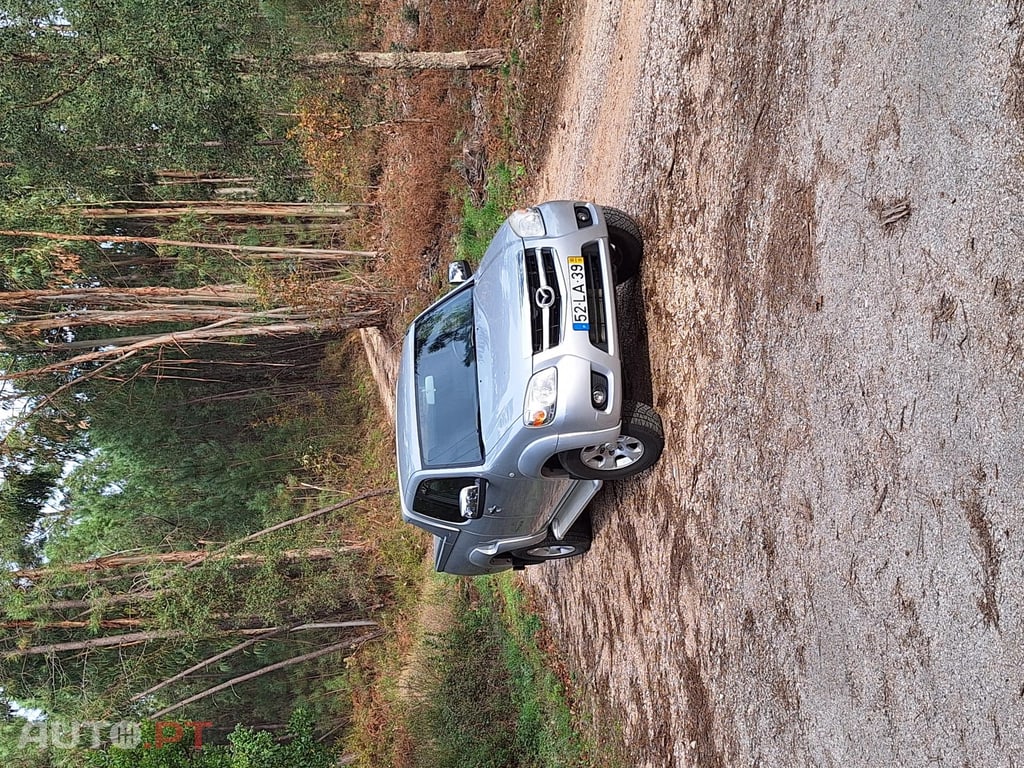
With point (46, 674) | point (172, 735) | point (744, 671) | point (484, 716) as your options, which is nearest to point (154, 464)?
point (46, 674)

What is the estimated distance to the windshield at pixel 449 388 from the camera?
6184 mm

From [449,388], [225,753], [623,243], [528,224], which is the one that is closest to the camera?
[528,224]

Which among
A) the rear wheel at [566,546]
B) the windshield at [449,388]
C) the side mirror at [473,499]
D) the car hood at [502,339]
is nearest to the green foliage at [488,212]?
the windshield at [449,388]

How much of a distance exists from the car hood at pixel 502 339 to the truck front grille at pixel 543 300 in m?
0.05

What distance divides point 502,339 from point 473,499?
1.34m

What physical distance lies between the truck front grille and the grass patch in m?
4.15

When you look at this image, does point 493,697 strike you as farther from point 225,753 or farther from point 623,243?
point 623,243

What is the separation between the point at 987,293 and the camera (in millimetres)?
3133

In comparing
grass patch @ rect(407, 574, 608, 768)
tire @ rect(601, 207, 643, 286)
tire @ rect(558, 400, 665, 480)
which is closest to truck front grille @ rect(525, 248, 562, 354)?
tire @ rect(601, 207, 643, 286)

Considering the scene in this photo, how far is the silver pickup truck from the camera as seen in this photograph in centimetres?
540

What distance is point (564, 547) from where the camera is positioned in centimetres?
743

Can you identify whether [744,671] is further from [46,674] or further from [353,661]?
[46,674]

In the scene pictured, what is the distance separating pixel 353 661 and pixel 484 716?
23.0 feet

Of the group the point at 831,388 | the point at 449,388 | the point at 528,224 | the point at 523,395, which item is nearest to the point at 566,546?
the point at 449,388
